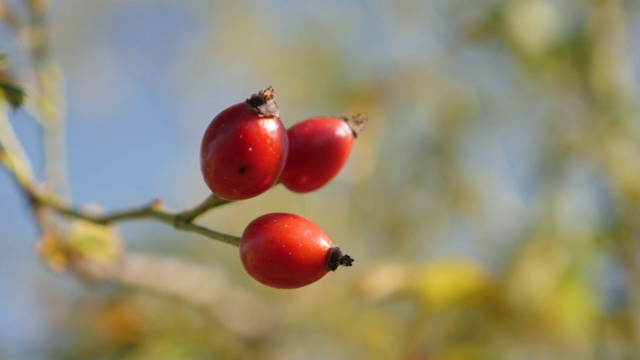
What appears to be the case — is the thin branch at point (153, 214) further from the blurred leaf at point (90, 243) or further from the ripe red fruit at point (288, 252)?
the blurred leaf at point (90, 243)

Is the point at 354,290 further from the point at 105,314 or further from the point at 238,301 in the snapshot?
the point at 105,314

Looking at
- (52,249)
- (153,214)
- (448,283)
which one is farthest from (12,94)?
(448,283)

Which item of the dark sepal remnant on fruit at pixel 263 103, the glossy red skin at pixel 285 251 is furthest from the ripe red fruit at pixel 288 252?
the dark sepal remnant on fruit at pixel 263 103

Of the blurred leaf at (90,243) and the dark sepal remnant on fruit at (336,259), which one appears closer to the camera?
the dark sepal remnant on fruit at (336,259)

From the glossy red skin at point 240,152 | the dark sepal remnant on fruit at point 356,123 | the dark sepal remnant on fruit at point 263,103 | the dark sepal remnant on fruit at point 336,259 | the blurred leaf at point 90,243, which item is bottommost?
the dark sepal remnant on fruit at point 336,259

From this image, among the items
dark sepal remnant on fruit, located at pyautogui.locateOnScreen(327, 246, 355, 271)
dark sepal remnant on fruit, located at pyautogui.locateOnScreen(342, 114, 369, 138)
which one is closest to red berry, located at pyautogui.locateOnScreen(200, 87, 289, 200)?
dark sepal remnant on fruit, located at pyautogui.locateOnScreen(327, 246, 355, 271)

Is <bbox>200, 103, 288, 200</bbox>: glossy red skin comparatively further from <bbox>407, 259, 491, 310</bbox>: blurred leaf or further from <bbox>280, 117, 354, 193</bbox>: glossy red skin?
<bbox>407, 259, 491, 310</bbox>: blurred leaf

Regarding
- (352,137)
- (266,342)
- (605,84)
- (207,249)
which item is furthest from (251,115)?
(207,249)
